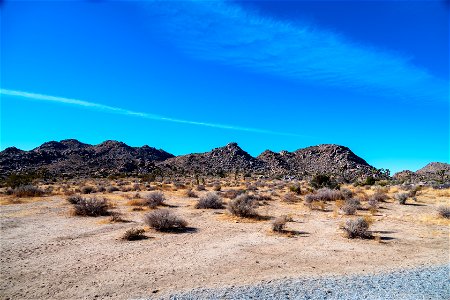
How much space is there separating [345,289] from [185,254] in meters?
5.47

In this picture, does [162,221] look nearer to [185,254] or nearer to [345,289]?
[185,254]

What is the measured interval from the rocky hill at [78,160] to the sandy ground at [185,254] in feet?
214

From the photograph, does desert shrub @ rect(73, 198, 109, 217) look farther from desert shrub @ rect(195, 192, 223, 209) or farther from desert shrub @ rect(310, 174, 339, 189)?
desert shrub @ rect(310, 174, 339, 189)

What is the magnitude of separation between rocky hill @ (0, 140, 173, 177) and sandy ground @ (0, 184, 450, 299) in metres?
65.2

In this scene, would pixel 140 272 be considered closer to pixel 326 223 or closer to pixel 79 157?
pixel 326 223

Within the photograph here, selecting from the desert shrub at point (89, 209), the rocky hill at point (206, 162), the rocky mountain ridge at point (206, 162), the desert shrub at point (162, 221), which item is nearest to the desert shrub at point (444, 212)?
the desert shrub at point (162, 221)

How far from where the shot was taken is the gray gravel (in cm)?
827

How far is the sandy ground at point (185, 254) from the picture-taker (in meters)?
9.22

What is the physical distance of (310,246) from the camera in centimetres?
1341

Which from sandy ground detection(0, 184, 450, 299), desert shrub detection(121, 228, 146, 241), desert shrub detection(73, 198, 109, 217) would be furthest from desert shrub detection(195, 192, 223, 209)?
desert shrub detection(121, 228, 146, 241)

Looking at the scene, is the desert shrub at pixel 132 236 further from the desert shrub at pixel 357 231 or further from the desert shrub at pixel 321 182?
the desert shrub at pixel 321 182

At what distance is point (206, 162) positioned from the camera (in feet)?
331

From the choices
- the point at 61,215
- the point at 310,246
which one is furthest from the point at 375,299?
the point at 61,215

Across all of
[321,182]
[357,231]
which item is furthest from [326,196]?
[357,231]
